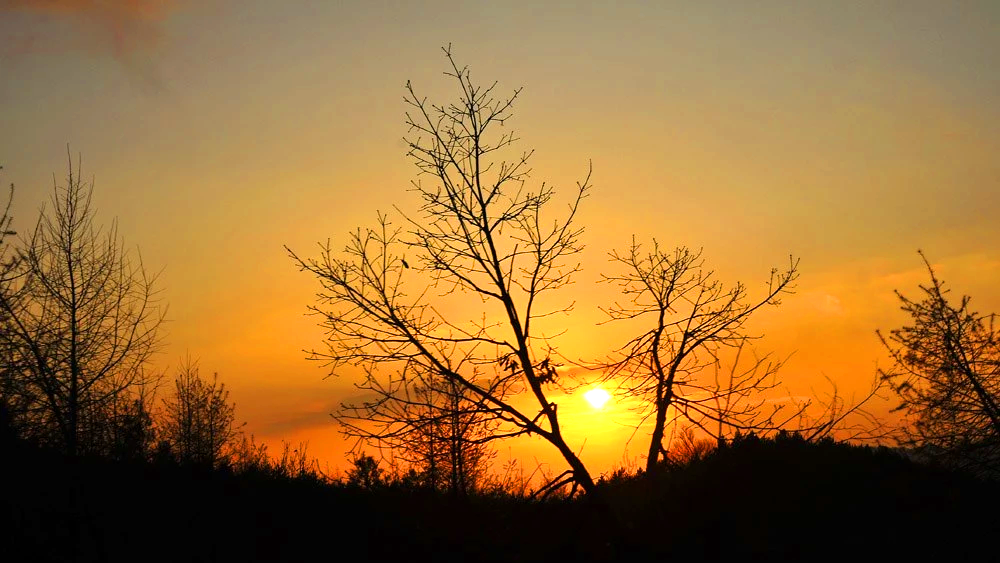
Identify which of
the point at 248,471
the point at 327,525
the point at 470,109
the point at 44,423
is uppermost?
the point at 470,109

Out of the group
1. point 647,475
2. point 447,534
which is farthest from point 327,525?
point 647,475

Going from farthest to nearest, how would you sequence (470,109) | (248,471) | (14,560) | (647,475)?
1. (248,471)
2. (647,475)
3. (470,109)
4. (14,560)

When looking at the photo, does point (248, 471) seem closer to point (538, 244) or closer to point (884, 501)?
point (538, 244)

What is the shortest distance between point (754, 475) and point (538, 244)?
20.2ft

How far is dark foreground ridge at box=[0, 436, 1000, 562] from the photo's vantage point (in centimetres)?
1210

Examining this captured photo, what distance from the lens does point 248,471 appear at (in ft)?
48.6

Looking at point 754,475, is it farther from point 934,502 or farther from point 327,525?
point 327,525

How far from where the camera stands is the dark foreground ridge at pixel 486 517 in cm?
1210

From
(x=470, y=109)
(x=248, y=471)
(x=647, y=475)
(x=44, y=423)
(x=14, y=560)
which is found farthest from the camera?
(x=44, y=423)

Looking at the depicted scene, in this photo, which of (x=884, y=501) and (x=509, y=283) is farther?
(x=884, y=501)

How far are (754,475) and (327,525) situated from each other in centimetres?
772

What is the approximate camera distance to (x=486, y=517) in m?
13.6

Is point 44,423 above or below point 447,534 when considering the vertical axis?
above

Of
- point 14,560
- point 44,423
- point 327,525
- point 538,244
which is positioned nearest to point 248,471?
point 327,525
